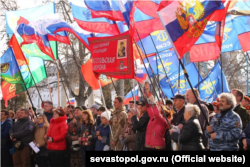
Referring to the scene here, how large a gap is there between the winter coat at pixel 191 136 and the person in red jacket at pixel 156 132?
871mm

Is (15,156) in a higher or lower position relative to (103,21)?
lower

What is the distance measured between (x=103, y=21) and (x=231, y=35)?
4.06 meters

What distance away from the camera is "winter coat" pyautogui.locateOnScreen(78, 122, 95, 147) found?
8.31 meters

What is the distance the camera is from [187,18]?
6102 mm

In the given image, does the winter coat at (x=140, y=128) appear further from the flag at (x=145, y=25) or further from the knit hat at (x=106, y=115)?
the flag at (x=145, y=25)

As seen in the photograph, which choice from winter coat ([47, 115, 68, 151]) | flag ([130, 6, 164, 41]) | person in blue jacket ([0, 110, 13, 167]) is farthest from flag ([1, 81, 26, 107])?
flag ([130, 6, 164, 41])

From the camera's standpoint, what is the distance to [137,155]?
4.54 m

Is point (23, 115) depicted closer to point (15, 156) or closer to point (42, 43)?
point (15, 156)

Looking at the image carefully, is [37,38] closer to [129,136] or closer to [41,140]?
[41,140]

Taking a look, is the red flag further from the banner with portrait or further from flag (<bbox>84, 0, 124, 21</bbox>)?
the banner with portrait

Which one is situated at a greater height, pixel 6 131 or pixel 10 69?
pixel 10 69

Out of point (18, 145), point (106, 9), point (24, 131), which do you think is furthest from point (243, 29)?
point (18, 145)

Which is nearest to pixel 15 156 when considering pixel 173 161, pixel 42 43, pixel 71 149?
pixel 71 149

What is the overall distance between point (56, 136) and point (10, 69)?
3.77 m
